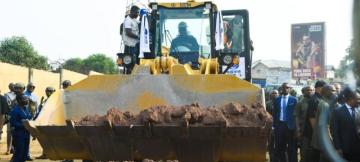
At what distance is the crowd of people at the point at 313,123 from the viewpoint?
6076 mm

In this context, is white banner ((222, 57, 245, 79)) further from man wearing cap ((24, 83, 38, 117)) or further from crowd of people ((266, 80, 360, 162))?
man wearing cap ((24, 83, 38, 117))

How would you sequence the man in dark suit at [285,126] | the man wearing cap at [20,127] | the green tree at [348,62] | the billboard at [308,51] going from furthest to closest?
1. the billboard at [308,51]
2. the man in dark suit at [285,126]
3. the man wearing cap at [20,127]
4. the green tree at [348,62]

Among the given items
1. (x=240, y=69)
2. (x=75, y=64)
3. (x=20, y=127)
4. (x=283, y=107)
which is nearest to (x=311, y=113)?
(x=283, y=107)

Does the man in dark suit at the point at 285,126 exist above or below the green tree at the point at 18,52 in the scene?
below

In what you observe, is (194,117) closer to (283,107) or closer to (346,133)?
(346,133)

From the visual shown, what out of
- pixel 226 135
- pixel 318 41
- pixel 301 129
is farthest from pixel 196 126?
pixel 318 41

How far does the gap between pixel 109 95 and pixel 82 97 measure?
35 centimetres

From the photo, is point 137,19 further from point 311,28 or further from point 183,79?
point 311,28

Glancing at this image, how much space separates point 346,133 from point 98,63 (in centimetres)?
7456

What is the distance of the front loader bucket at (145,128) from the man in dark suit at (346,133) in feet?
2.63

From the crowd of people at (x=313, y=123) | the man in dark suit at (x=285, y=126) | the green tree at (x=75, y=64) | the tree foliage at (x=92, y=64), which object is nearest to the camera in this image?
the crowd of people at (x=313, y=123)

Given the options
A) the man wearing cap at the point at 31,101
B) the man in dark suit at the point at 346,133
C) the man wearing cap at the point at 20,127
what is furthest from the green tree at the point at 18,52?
the man in dark suit at the point at 346,133

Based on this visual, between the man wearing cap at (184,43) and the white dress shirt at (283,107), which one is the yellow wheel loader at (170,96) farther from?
the white dress shirt at (283,107)

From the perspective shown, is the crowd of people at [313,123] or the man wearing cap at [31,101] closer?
the crowd of people at [313,123]
